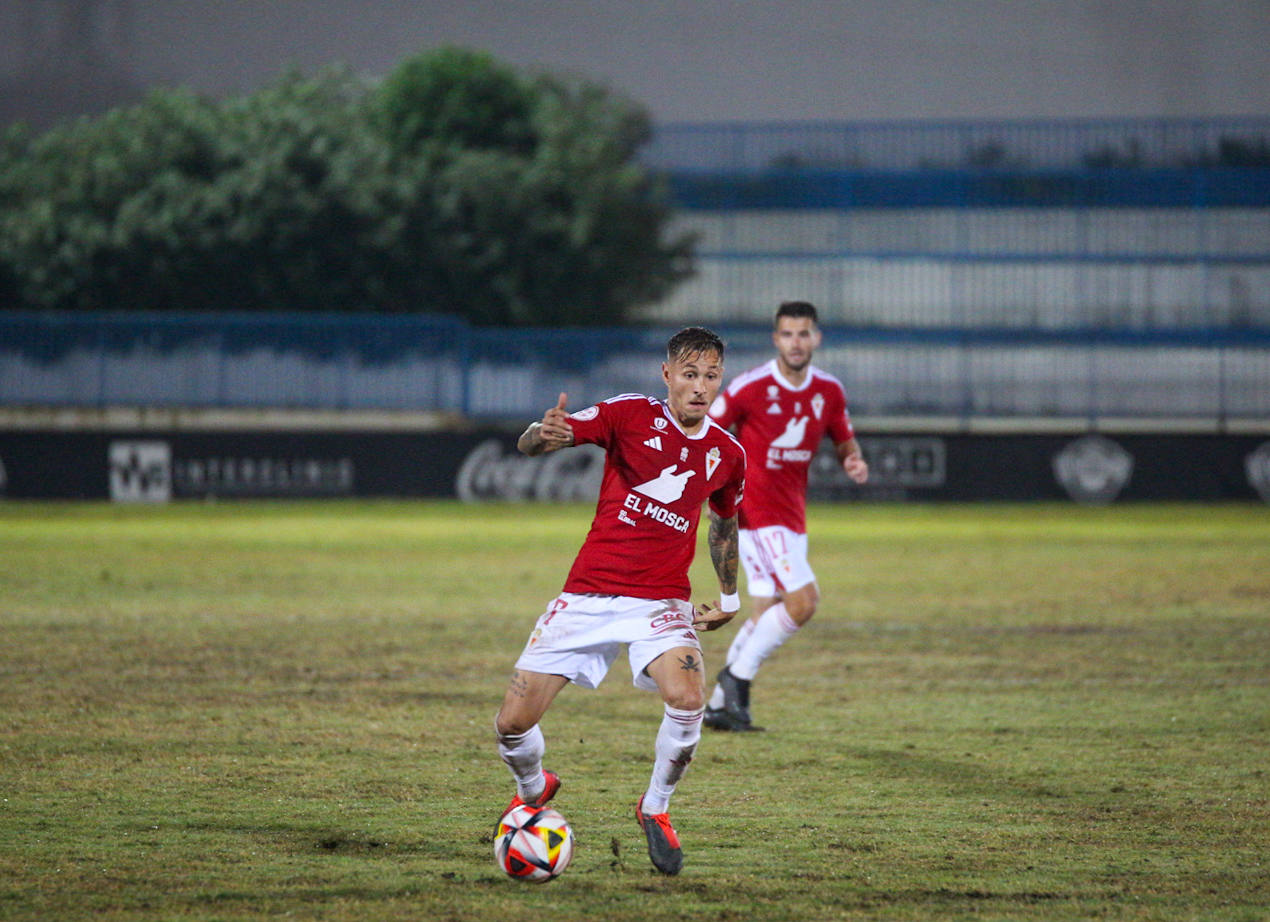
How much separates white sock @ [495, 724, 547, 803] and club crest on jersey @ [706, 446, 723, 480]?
4.01 ft

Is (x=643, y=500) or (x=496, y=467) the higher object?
(x=643, y=500)

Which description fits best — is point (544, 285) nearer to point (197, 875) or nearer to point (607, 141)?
point (607, 141)

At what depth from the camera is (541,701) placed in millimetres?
5910

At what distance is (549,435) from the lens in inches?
227

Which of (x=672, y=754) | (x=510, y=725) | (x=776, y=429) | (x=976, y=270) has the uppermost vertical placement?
(x=976, y=270)

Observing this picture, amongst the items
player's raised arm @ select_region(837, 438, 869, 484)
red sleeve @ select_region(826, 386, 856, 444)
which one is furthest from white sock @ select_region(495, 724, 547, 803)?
red sleeve @ select_region(826, 386, 856, 444)

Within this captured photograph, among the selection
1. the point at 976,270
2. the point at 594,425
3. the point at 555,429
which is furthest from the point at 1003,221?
the point at 555,429

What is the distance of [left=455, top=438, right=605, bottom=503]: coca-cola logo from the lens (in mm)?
30797

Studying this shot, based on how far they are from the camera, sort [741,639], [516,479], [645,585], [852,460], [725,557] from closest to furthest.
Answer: [645,585] → [725,557] → [741,639] → [852,460] → [516,479]

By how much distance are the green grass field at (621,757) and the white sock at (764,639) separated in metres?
0.38

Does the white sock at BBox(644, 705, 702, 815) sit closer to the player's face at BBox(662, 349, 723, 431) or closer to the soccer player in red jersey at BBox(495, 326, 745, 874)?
the soccer player in red jersey at BBox(495, 326, 745, 874)

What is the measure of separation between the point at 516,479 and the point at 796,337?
21.9 metres

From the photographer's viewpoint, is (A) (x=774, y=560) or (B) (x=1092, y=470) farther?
(B) (x=1092, y=470)

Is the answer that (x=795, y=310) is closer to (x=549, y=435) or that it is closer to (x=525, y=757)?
(x=549, y=435)
